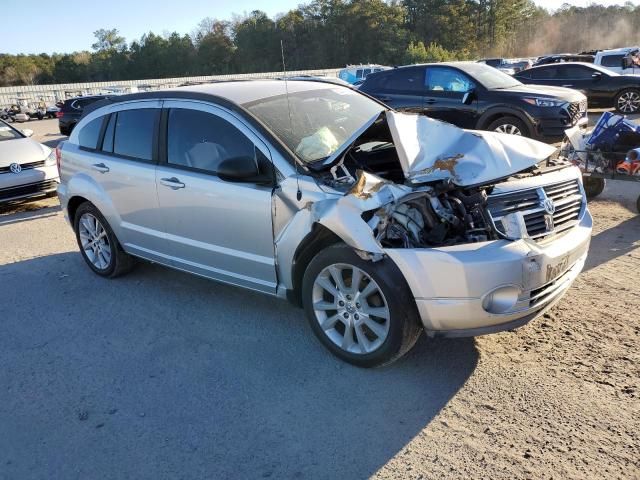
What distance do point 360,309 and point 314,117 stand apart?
1.67 metres

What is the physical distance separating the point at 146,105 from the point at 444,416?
358cm

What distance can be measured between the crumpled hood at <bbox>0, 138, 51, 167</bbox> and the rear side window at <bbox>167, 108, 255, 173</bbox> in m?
5.59

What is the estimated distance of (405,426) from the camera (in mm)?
2990

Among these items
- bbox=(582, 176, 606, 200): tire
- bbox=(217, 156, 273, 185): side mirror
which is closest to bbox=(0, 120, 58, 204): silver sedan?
bbox=(217, 156, 273, 185): side mirror

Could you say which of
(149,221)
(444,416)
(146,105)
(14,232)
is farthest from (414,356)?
(14,232)

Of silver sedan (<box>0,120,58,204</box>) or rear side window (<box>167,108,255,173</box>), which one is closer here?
rear side window (<box>167,108,255,173</box>)

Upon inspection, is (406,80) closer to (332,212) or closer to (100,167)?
(100,167)

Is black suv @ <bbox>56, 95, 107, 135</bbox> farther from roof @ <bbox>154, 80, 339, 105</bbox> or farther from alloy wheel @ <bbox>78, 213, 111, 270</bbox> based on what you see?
roof @ <bbox>154, 80, 339, 105</bbox>

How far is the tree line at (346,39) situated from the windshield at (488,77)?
5841 cm

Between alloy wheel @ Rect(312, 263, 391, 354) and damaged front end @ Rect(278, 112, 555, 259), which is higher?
damaged front end @ Rect(278, 112, 555, 259)

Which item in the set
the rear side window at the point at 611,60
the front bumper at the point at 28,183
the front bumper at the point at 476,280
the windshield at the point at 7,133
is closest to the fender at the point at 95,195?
the front bumper at the point at 476,280

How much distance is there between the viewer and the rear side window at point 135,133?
4.71m

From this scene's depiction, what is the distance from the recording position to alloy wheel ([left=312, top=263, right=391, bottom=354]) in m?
3.39

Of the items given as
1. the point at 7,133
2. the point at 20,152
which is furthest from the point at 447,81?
the point at 7,133
